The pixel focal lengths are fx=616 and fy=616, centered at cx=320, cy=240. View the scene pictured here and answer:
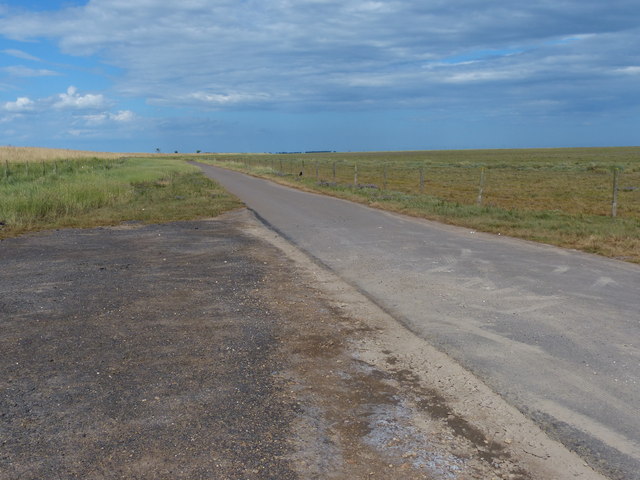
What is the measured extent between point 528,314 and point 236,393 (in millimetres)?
3748

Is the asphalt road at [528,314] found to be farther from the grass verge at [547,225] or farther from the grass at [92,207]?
→ the grass at [92,207]

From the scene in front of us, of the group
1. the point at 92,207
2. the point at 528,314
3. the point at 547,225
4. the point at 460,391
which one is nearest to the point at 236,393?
the point at 460,391

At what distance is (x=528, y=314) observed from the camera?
22.5 feet

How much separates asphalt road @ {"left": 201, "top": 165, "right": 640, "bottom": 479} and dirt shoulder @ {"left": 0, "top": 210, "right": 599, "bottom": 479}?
302 millimetres

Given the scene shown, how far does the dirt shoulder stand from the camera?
3566mm

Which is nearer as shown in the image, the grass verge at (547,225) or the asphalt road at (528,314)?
the asphalt road at (528,314)

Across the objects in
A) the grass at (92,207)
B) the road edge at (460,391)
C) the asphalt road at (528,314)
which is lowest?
the road edge at (460,391)

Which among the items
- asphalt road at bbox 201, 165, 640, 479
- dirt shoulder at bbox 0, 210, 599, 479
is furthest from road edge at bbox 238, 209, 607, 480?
asphalt road at bbox 201, 165, 640, 479

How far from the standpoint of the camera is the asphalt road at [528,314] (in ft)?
13.9

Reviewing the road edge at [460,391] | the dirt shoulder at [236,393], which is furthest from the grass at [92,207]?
the road edge at [460,391]

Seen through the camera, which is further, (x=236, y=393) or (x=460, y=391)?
(x=460, y=391)

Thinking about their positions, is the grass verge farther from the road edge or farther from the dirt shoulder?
the dirt shoulder

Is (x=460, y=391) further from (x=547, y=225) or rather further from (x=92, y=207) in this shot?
(x=92, y=207)

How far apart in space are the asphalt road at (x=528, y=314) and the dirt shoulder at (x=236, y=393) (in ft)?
0.99
